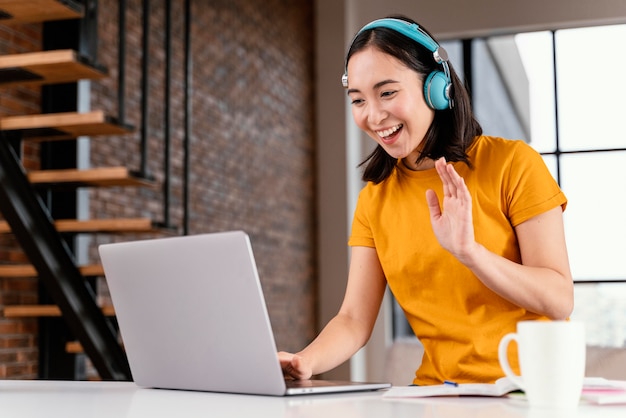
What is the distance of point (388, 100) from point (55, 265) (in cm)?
233

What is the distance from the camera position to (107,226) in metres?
3.55

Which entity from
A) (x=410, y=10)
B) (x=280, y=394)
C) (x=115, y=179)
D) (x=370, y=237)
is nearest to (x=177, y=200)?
(x=115, y=179)

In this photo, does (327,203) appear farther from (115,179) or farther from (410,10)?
(115,179)

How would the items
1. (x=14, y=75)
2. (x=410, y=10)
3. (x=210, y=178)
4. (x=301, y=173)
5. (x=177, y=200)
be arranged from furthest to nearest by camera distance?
(x=301, y=173)
(x=410, y=10)
(x=210, y=178)
(x=177, y=200)
(x=14, y=75)

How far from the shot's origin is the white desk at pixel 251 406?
1.05 m

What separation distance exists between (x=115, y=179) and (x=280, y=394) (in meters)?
2.37

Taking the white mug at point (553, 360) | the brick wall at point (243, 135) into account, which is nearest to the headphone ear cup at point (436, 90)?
the white mug at point (553, 360)

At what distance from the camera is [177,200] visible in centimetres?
539

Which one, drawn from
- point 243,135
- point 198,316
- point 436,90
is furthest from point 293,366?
point 243,135

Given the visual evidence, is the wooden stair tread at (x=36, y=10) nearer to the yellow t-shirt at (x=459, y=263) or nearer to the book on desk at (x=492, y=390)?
the yellow t-shirt at (x=459, y=263)

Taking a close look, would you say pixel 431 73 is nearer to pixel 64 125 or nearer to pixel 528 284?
pixel 528 284

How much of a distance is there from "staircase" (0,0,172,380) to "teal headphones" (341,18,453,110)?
181cm

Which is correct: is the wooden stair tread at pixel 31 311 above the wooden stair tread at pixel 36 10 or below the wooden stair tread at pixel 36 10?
below

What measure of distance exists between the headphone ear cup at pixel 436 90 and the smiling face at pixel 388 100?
0.01 metres
